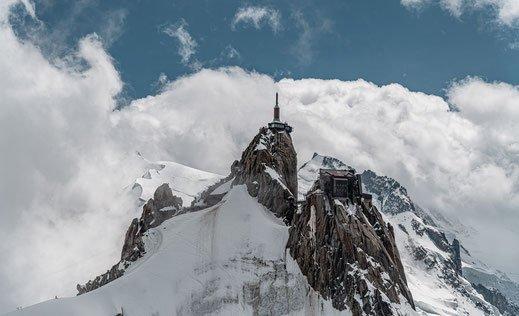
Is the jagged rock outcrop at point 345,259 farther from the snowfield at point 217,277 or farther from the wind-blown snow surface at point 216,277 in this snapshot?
the wind-blown snow surface at point 216,277

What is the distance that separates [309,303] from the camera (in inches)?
7151

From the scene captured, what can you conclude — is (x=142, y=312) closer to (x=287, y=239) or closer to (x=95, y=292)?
(x=95, y=292)

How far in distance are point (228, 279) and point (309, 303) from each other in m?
23.1

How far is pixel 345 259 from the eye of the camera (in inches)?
7244

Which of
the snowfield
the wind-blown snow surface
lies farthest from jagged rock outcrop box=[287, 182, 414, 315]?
the wind-blown snow surface

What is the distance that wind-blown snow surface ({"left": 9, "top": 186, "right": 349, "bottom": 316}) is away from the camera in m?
170

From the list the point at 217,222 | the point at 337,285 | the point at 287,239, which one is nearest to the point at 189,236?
the point at 217,222

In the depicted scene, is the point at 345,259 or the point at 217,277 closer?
the point at 217,277

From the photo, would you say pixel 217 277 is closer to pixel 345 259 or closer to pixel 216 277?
pixel 216 277

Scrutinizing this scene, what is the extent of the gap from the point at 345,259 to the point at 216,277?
35939 mm

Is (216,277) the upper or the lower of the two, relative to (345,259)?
lower

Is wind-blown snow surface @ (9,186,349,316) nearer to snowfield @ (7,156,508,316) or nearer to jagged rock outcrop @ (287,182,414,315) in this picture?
snowfield @ (7,156,508,316)

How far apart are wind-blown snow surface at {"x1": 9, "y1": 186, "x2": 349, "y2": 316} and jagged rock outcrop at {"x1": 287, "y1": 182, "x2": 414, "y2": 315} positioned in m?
4.01

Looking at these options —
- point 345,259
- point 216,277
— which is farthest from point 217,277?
point 345,259
